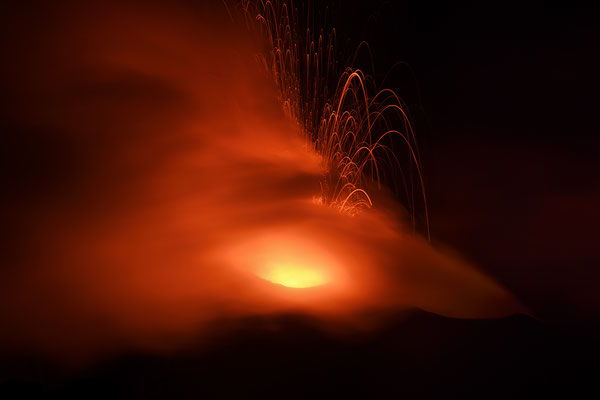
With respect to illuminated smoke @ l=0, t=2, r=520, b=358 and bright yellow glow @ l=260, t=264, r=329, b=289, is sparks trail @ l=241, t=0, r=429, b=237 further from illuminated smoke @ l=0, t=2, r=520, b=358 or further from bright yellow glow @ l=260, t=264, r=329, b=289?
bright yellow glow @ l=260, t=264, r=329, b=289

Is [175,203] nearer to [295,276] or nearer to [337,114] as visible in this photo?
[295,276]

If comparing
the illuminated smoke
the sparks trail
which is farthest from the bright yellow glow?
the sparks trail

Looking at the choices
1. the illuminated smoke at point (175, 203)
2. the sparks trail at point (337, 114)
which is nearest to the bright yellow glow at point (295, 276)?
the illuminated smoke at point (175, 203)

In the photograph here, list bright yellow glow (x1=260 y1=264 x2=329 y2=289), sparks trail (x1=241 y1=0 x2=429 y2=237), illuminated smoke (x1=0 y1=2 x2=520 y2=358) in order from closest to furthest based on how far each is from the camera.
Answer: illuminated smoke (x1=0 y1=2 x2=520 y2=358) < bright yellow glow (x1=260 y1=264 x2=329 y2=289) < sparks trail (x1=241 y1=0 x2=429 y2=237)

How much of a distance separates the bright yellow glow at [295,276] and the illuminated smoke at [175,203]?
0.03 metres

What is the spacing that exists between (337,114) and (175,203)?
4.15 m

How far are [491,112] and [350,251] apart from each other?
7539mm

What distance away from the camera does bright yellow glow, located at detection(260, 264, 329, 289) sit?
8.12m

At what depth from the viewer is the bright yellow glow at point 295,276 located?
26.7ft

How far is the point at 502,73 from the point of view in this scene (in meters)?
15.6

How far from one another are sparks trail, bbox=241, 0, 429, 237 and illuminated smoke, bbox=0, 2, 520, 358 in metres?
0.09

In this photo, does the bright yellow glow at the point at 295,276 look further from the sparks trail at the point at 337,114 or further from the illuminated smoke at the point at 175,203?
the sparks trail at the point at 337,114

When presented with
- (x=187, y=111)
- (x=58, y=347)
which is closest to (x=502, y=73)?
(x=187, y=111)

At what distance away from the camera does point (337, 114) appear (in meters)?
12.3
